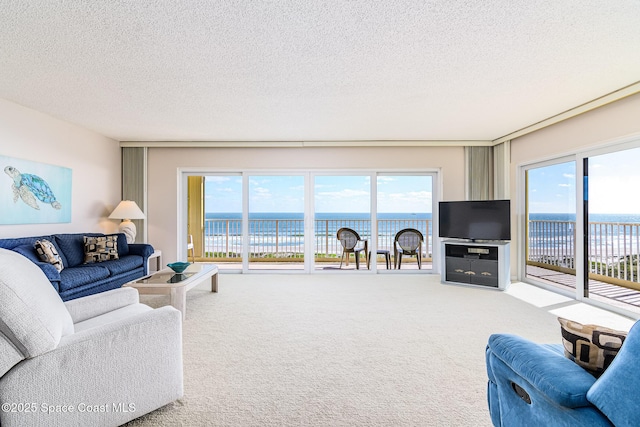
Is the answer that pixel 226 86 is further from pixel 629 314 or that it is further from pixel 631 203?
pixel 629 314

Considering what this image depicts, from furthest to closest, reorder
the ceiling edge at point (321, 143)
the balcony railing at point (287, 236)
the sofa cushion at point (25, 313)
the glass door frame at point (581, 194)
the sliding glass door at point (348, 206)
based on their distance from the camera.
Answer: the balcony railing at point (287, 236) < the sliding glass door at point (348, 206) < the ceiling edge at point (321, 143) < the glass door frame at point (581, 194) < the sofa cushion at point (25, 313)

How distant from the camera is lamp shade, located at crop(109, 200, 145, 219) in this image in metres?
4.86

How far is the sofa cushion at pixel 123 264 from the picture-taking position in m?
3.82

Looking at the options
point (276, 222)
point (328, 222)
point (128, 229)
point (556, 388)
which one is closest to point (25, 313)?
point (556, 388)

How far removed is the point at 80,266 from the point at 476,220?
5.28 meters

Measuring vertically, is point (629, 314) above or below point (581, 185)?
below

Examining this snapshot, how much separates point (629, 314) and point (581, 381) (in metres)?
3.31

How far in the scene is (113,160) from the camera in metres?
5.30

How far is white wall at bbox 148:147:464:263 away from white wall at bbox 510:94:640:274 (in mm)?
873

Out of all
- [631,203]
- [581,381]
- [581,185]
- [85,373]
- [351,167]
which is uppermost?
[351,167]

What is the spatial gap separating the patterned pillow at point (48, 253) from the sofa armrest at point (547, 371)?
4.07 metres

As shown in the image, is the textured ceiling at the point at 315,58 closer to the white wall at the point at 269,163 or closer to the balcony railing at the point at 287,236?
the white wall at the point at 269,163

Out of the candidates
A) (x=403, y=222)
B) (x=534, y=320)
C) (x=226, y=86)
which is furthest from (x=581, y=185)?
(x=226, y=86)

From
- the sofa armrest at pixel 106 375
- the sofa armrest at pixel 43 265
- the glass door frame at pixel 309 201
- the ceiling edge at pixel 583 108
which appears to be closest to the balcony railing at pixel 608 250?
the ceiling edge at pixel 583 108
